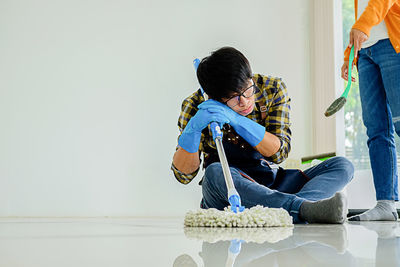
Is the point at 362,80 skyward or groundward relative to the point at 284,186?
skyward

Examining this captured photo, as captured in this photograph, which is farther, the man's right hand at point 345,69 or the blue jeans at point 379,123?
the man's right hand at point 345,69

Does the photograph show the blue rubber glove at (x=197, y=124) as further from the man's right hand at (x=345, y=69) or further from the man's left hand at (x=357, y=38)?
the man's right hand at (x=345, y=69)

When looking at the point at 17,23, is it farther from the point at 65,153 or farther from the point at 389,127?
the point at 389,127

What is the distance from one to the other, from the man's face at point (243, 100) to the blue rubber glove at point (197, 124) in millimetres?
71

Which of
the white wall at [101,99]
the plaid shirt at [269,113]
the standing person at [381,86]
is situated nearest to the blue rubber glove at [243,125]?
the plaid shirt at [269,113]

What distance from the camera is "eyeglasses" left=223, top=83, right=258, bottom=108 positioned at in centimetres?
153

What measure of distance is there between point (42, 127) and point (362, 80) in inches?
101

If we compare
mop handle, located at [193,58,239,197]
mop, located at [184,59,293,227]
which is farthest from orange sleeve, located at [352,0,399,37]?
mop, located at [184,59,293,227]

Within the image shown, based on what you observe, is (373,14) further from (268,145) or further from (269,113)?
(268,145)

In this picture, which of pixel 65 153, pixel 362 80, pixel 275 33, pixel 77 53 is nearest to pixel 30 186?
pixel 65 153

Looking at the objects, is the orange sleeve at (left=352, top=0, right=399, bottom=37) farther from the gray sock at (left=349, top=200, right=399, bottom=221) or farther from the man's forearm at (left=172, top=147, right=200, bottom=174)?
the man's forearm at (left=172, top=147, right=200, bottom=174)

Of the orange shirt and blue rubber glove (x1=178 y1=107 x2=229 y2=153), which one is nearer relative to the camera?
blue rubber glove (x1=178 y1=107 x2=229 y2=153)

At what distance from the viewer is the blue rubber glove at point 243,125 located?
1.52m

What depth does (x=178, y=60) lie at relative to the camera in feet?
12.8
